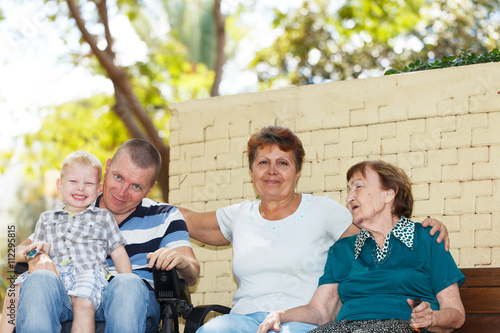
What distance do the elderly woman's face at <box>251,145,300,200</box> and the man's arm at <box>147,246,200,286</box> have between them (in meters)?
0.54

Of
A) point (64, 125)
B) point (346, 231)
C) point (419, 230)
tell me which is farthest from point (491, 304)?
point (64, 125)

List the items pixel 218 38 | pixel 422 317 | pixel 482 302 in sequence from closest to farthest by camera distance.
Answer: pixel 422 317 < pixel 482 302 < pixel 218 38

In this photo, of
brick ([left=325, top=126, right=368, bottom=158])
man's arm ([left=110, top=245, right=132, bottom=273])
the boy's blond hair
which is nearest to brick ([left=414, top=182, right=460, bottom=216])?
brick ([left=325, top=126, right=368, bottom=158])

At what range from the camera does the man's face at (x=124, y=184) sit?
3217 mm

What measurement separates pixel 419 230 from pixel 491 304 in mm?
566

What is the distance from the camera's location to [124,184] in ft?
10.6

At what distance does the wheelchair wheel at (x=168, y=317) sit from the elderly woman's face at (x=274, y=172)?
0.85 metres

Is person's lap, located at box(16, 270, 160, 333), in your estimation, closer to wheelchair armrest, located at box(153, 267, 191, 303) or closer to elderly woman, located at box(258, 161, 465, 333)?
wheelchair armrest, located at box(153, 267, 191, 303)

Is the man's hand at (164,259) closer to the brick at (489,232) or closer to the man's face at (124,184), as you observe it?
the man's face at (124,184)

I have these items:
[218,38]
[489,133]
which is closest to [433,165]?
[489,133]

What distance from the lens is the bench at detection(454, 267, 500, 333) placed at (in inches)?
118

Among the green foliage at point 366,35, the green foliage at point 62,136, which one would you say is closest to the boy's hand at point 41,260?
the green foliage at point 366,35

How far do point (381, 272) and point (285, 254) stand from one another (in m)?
0.54

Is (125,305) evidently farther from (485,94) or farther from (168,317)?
(485,94)
